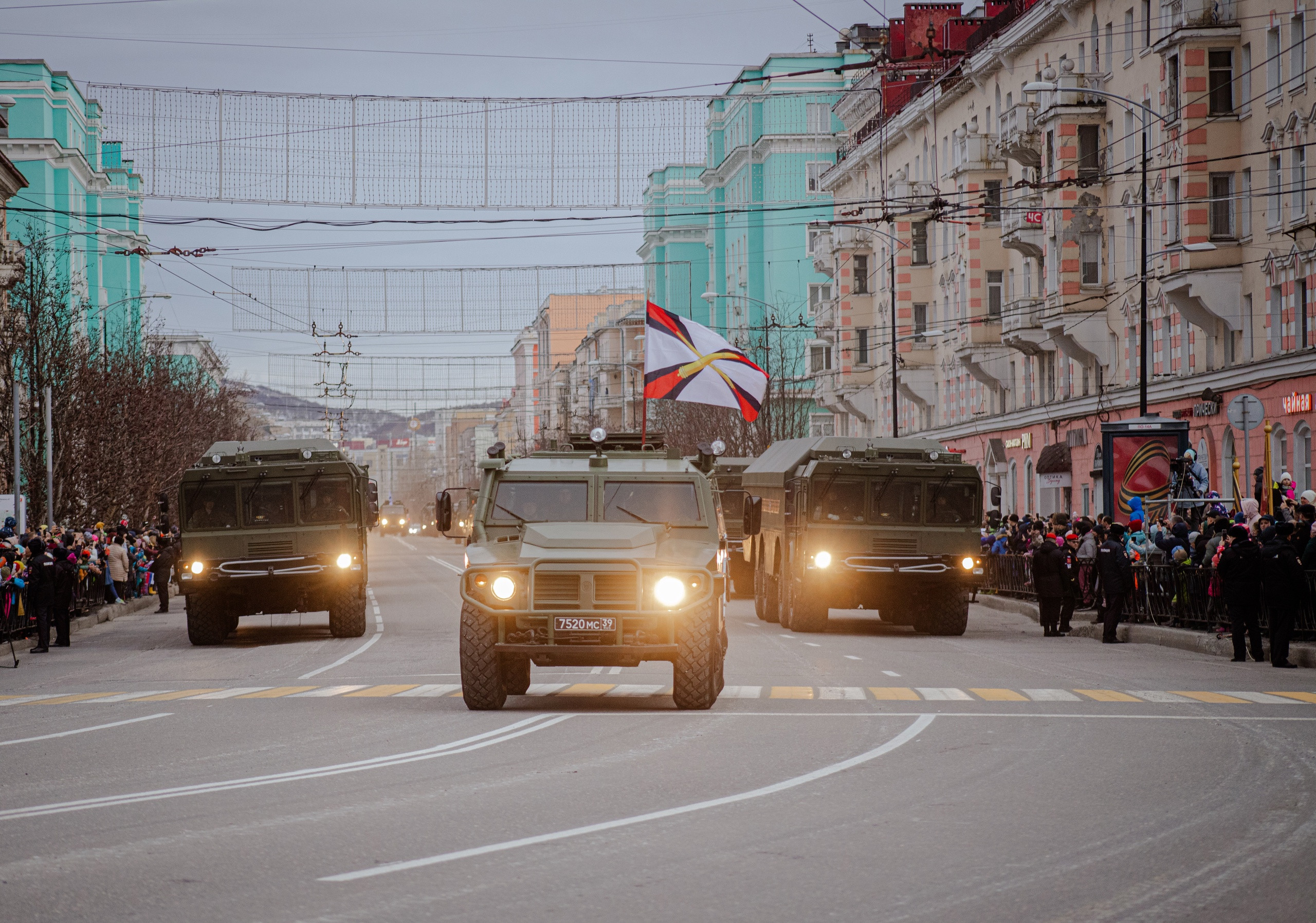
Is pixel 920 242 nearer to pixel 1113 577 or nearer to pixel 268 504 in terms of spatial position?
pixel 1113 577

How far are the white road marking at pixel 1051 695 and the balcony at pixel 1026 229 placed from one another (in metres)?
35.5

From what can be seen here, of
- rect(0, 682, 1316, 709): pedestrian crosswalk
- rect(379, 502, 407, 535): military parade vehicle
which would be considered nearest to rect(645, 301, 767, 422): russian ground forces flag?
rect(0, 682, 1316, 709): pedestrian crosswalk

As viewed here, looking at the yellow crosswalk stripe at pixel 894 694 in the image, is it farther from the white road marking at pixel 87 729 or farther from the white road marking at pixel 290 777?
the white road marking at pixel 87 729

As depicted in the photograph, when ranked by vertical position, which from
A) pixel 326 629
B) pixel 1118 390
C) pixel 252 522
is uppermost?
pixel 1118 390

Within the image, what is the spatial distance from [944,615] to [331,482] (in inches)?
410

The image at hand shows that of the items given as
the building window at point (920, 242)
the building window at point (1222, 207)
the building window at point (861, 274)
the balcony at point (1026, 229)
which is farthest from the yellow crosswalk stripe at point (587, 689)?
the building window at point (861, 274)

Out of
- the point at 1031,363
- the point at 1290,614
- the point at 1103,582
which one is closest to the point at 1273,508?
the point at 1103,582

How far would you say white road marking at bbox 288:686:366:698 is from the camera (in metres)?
18.7

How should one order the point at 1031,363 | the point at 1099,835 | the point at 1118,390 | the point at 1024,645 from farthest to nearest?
the point at 1031,363, the point at 1118,390, the point at 1024,645, the point at 1099,835

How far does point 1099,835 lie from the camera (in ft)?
31.3

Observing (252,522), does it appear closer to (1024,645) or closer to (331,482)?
(331,482)

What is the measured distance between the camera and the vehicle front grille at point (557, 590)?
1555 cm

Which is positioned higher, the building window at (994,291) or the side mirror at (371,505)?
the building window at (994,291)

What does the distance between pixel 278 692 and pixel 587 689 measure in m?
3.33
